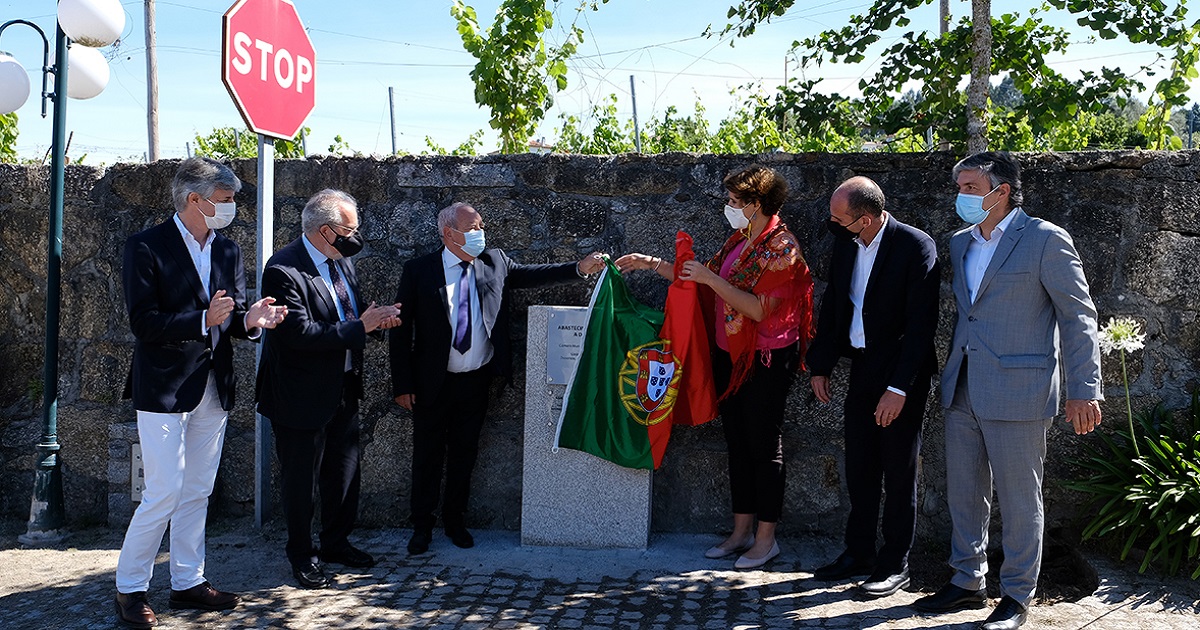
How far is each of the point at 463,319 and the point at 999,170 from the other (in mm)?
2334

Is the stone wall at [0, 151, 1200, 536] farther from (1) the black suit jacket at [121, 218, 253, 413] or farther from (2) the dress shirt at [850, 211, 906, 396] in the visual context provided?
(1) the black suit jacket at [121, 218, 253, 413]

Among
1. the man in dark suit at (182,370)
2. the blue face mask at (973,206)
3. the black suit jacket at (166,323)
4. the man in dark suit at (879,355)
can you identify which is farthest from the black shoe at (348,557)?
the blue face mask at (973,206)

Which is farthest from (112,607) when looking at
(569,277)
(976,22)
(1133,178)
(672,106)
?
(672,106)

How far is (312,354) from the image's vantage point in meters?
4.23

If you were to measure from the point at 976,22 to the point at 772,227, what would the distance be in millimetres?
2267

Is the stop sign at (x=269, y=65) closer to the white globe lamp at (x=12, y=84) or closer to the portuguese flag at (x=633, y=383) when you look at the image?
the portuguese flag at (x=633, y=383)

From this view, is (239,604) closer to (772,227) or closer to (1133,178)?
(772,227)

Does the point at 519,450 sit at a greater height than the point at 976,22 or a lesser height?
lesser

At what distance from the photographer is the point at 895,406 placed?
13.0 ft

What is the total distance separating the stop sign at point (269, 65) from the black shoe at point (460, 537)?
1.97m

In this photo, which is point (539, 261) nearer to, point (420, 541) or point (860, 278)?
point (420, 541)

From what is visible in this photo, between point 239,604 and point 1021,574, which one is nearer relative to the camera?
point 1021,574

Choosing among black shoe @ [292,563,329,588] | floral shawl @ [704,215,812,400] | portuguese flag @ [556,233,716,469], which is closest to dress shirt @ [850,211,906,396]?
floral shawl @ [704,215,812,400]

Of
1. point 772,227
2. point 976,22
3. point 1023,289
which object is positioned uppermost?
point 976,22
